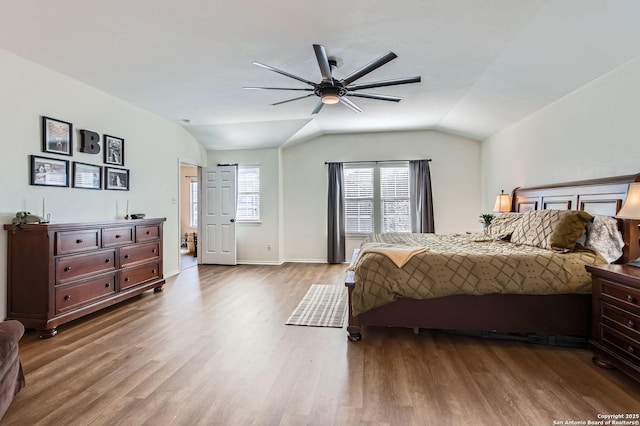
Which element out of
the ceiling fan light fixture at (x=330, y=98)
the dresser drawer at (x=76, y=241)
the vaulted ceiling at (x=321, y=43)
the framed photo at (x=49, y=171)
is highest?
the vaulted ceiling at (x=321, y=43)

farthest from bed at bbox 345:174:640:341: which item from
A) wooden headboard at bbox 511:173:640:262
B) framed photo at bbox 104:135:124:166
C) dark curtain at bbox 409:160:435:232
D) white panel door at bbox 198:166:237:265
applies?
white panel door at bbox 198:166:237:265

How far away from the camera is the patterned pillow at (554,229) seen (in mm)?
2730

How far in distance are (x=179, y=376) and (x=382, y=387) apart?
1.37m

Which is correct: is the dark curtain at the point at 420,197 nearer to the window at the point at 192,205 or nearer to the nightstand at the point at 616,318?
the nightstand at the point at 616,318

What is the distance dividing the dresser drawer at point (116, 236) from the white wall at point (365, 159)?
3.24m

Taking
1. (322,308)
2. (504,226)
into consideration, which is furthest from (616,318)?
(322,308)

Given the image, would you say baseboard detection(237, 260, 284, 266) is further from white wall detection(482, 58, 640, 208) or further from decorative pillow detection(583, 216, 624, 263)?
decorative pillow detection(583, 216, 624, 263)

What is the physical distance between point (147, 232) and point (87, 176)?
94 centimetres

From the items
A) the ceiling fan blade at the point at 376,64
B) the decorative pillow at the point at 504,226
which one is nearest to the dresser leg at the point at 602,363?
the decorative pillow at the point at 504,226

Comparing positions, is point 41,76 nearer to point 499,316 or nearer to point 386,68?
point 386,68

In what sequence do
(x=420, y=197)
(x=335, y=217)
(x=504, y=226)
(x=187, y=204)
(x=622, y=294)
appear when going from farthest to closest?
(x=187, y=204)
(x=335, y=217)
(x=420, y=197)
(x=504, y=226)
(x=622, y=294)

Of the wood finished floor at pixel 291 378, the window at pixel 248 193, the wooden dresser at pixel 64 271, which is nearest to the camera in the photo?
the wood finished floor at pixel 291 378

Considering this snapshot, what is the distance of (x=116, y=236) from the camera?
11.7 ft

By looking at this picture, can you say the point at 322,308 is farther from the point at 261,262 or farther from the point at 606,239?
the point at 261,262
